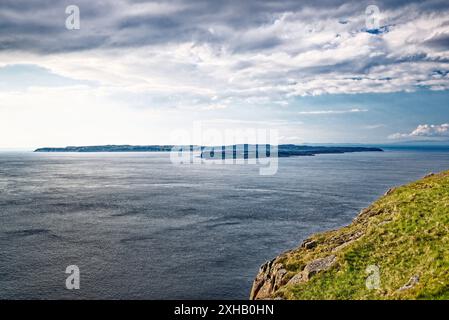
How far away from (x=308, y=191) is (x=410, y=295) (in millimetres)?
99703

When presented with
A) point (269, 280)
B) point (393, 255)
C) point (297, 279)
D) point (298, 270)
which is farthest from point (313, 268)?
point (269, 280)

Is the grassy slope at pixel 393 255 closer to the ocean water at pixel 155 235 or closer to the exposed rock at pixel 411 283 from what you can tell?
the exposed rock at pixel 411 283

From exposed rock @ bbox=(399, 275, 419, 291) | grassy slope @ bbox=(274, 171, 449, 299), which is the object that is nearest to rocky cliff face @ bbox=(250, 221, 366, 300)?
grassy slope @ bbox=(274, 171, 449, 299)

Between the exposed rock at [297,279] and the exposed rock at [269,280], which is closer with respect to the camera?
the exposed rock at [297,279]

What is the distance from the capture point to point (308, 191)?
376 feet

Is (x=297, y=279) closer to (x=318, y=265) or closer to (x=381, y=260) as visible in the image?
(x=318, y=265)

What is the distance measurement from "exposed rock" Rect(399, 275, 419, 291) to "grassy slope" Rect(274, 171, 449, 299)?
0.31 m

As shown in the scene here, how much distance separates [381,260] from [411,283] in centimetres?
516

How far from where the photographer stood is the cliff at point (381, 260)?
19.4 metres

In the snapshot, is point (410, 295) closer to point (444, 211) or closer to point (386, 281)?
point (386, 281)

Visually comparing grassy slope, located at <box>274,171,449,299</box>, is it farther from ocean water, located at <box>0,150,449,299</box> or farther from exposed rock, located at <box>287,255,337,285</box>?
ocean water, located at <box>0,150,449,299</box>

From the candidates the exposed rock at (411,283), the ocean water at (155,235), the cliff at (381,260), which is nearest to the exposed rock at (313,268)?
the cliff at (381,260)

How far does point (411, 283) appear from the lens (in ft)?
60.8

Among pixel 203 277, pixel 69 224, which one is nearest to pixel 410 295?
pixel 203 277
